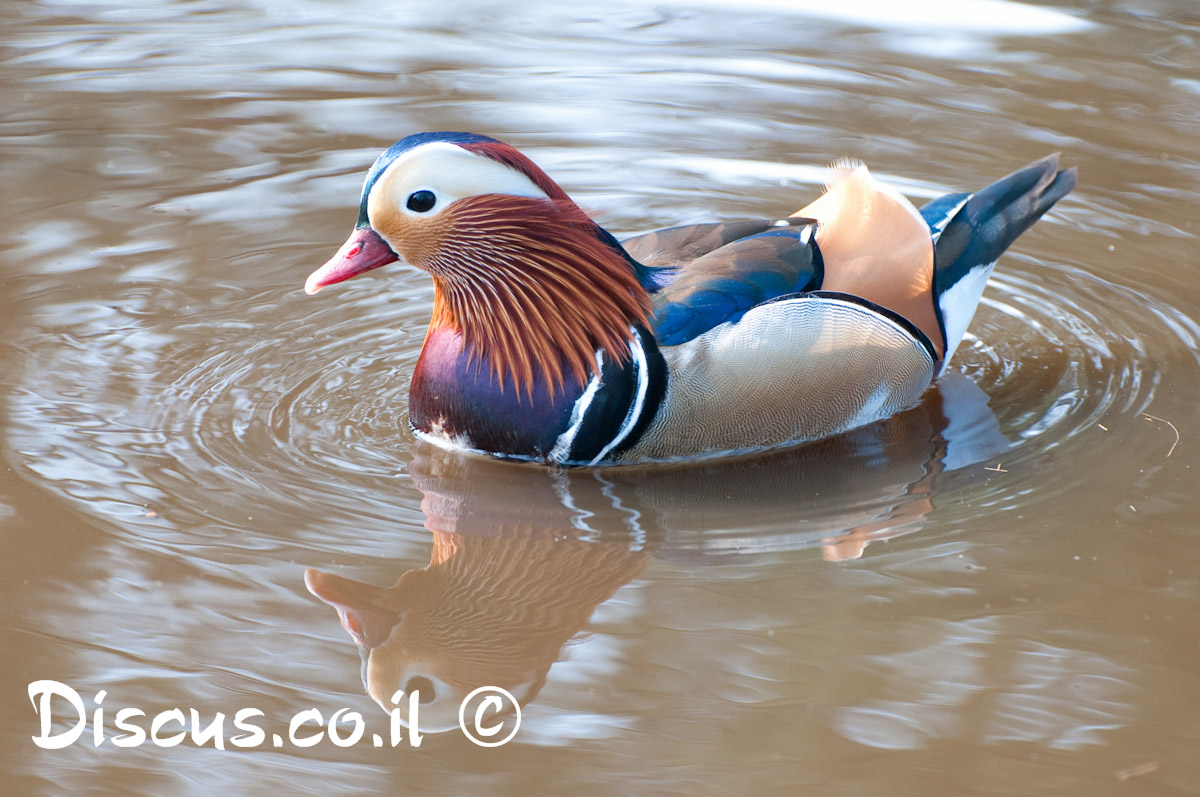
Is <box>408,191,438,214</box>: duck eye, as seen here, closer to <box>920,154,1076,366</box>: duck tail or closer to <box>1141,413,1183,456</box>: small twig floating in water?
<box>920,154,1076,366</box>: duck tail

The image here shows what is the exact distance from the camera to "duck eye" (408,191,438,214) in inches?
159

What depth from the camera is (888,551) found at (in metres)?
3.93

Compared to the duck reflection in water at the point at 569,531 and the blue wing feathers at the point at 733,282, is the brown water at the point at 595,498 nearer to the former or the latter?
the duck reflection in water at the point at 569,531

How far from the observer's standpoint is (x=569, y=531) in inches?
161

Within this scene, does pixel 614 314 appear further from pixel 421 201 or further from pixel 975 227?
pixel 975 227

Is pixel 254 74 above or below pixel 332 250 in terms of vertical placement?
above

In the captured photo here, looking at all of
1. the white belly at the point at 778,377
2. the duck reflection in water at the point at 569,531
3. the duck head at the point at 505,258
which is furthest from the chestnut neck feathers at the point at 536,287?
the duck reflection in water at the point at 569,531

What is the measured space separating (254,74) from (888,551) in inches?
211

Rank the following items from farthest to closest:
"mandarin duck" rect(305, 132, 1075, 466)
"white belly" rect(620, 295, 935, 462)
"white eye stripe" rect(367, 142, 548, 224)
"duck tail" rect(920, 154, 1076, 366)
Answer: "duck tail" rect(920, 154, 1076, 366) → "white belly" rect(620, 295, 935, 462) → "mandarin duck" rect(305, 132, 1075, 466) → "white eye stripe" rect(367, 142, 548, 224)

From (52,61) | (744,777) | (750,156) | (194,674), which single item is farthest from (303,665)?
(52,61)

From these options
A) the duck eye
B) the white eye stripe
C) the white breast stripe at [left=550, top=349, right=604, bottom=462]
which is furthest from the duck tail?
the duck eye

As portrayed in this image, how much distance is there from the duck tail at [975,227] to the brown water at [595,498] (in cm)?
34

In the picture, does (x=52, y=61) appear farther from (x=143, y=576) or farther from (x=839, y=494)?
(x=839, y=494)

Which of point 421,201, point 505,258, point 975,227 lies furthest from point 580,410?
point 975,227
